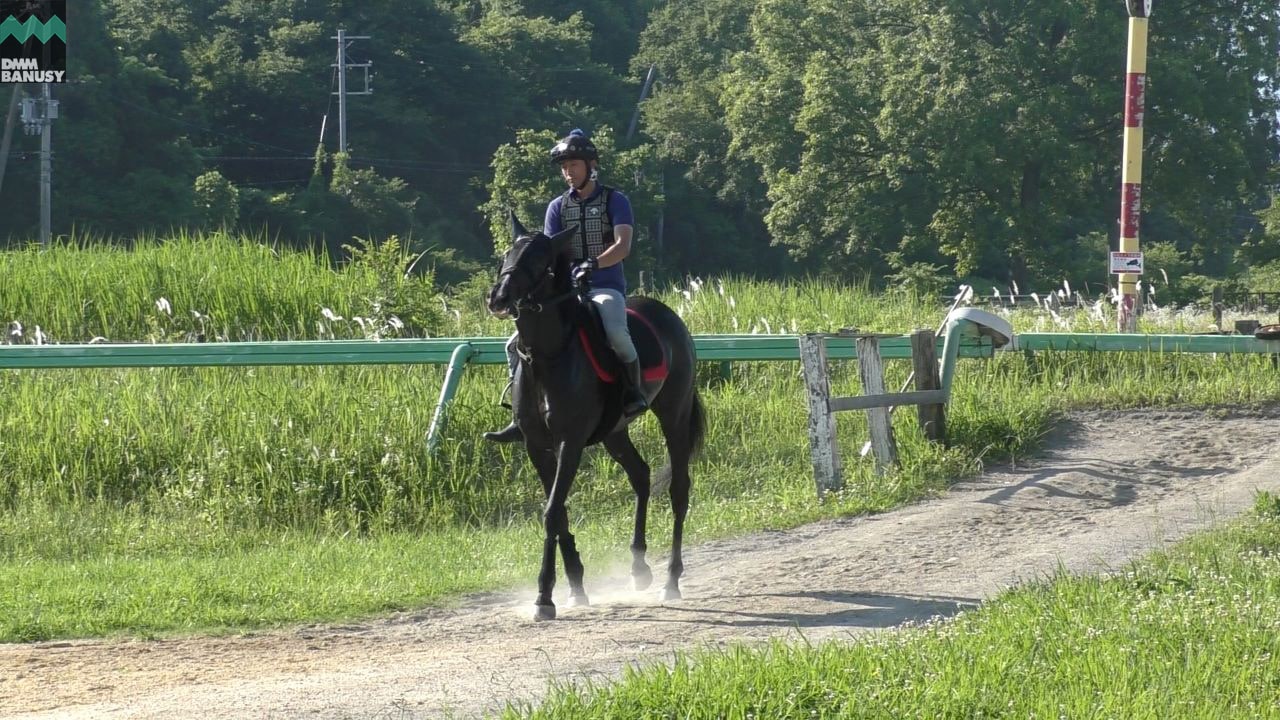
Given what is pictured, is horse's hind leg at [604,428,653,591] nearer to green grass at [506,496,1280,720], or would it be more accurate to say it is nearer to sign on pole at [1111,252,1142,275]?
green grass at [506,496,1280,720]

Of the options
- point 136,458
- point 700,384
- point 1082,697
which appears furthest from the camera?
point 700,384

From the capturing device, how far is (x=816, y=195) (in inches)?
2373

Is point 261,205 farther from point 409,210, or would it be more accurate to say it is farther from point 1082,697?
point 1082,697

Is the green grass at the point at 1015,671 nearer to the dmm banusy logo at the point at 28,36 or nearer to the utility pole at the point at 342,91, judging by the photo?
the dmm banusy logo at the point at 28,36

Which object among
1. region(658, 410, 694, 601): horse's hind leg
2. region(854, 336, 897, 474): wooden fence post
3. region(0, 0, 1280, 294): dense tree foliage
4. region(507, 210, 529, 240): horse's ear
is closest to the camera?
region(507, 210, 529, 240): horse's ear

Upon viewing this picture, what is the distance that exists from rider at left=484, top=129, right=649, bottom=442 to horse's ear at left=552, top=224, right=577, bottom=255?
12.0 inches

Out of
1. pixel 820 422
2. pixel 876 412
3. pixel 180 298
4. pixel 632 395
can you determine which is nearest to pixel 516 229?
pixel 632 395

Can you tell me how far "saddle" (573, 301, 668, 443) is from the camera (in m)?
9.12

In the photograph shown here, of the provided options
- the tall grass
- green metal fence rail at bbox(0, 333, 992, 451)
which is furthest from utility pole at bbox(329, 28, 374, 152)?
green metal fence rail at bbox(0, 333, 992, 451)

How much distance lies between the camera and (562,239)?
8695 mm

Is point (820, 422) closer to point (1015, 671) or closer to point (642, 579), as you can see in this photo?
point (642, 579)

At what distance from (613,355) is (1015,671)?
3.83 metres

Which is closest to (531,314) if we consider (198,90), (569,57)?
(198,90)

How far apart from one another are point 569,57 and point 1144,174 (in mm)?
40741
